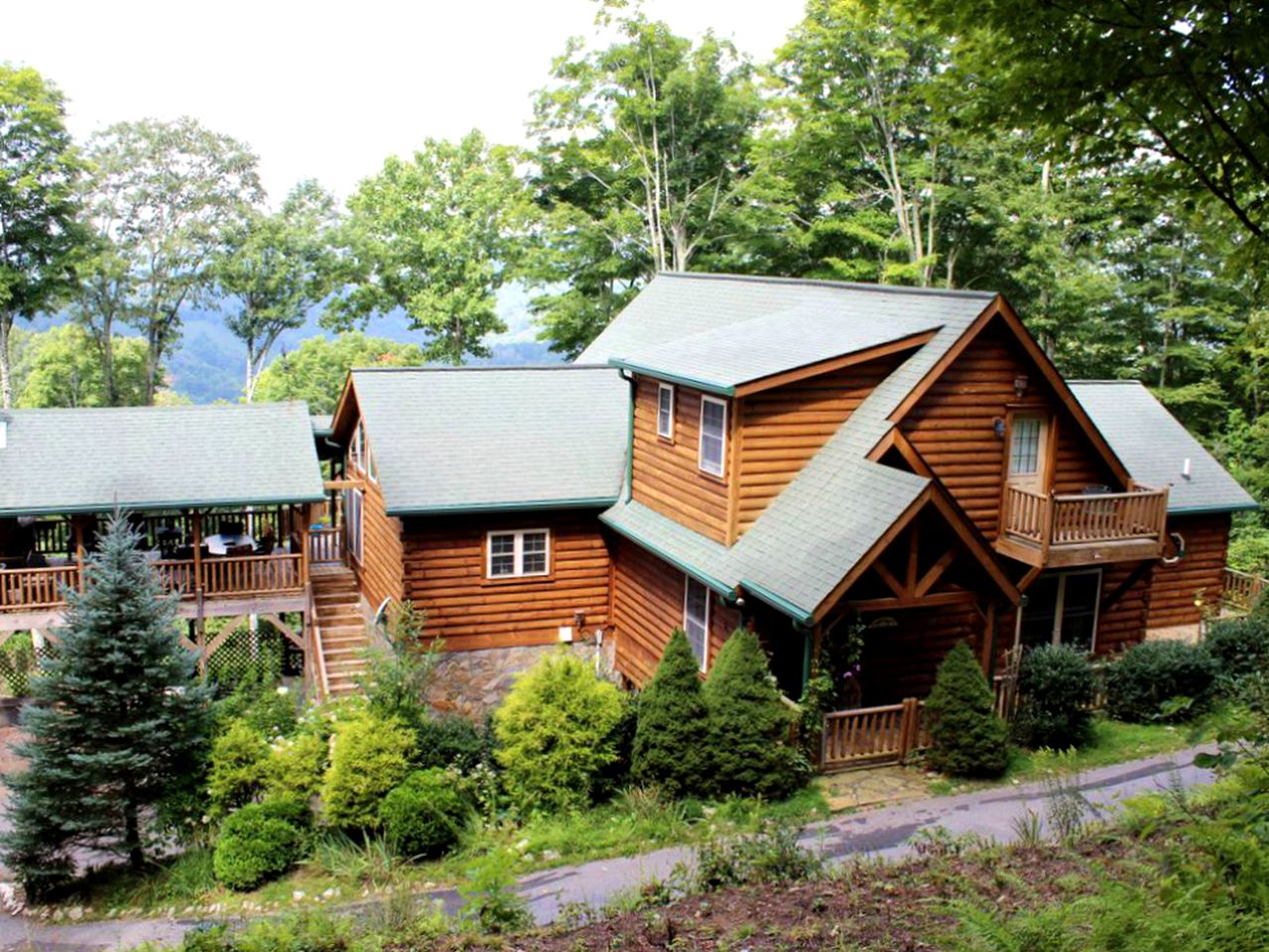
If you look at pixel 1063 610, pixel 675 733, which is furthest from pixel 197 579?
pixel 1063 610

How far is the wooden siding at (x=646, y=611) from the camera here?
17.6m

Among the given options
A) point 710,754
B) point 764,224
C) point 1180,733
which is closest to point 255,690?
point 710,754

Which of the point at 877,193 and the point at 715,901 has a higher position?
the point at 877,193

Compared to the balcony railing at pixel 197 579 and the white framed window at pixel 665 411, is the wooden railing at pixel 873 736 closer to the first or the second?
the white framed window at pixel 665 411

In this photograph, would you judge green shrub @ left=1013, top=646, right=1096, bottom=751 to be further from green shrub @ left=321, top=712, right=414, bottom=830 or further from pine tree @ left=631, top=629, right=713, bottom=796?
green shrub @ left=321, top=712, right=414, bottom=830

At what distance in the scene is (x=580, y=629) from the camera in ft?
68.3

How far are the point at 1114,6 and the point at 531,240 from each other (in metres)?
36.2

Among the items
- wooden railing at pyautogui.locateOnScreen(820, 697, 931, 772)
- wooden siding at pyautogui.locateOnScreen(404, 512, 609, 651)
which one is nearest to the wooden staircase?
wooden siding at pyautogui.locateOnScreen(404, 512, 609, 651)

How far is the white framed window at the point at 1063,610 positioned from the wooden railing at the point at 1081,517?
2485mm

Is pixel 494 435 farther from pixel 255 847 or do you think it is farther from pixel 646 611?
pixel 255 847

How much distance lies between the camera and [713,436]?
17734mm

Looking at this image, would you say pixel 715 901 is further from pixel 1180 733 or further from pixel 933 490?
pixel 1180 733

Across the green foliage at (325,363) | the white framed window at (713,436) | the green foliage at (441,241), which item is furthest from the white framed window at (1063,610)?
the green foliage at (325,363)

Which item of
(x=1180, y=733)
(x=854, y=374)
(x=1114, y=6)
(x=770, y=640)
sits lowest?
(x=1180, y=733)
